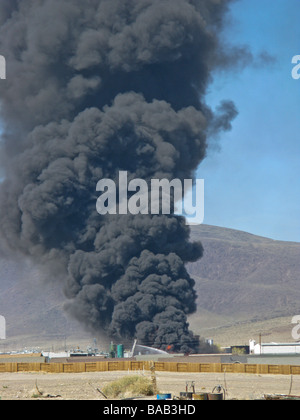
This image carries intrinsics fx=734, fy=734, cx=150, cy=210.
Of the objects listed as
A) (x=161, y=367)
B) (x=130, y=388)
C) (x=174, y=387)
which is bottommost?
(x=174, y=387)

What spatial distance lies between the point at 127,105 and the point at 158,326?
2848 cm

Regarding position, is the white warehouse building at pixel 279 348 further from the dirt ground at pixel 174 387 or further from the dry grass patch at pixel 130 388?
the dry grass patch at pixel 130 388

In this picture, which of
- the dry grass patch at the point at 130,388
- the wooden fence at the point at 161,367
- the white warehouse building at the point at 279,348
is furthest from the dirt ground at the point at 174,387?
the white warehouse building at the point at 279,348

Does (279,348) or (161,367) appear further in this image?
(279,348)

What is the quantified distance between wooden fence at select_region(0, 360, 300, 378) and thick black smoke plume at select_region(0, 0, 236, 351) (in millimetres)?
23021

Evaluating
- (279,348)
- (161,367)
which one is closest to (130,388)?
(161,367)

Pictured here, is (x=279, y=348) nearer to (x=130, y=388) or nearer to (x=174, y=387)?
(x=174, y=387)

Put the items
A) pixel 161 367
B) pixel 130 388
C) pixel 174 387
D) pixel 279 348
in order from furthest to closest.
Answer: pixel 279 348, pixel 161 367, pixel 174 387, pixel 130 388

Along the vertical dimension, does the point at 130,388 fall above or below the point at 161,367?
below

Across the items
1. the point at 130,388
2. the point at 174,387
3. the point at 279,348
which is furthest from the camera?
the point at 279,348

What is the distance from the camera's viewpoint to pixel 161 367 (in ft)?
181

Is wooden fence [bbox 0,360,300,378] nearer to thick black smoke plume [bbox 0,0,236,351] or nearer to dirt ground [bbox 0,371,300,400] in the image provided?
dirt ground [bbox 0,371,300,400]

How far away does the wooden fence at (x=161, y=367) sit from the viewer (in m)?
49.4

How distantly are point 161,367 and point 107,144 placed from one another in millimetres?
39526
